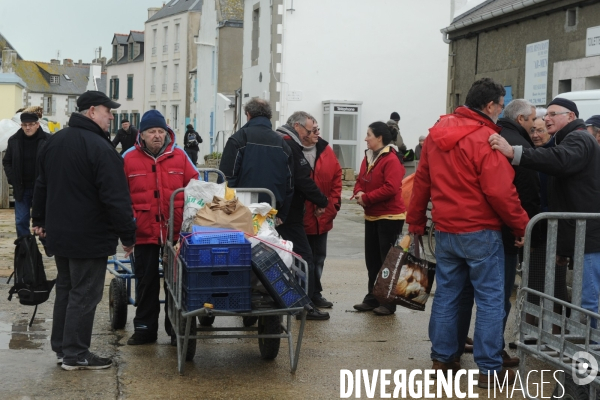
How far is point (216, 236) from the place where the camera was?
20.7 ft

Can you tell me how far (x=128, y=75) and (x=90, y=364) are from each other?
6653 cm

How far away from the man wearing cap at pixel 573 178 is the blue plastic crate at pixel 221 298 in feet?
6.42

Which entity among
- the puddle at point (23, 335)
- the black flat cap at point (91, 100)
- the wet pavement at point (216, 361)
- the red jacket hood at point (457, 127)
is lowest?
the puddle at point (23, 335)

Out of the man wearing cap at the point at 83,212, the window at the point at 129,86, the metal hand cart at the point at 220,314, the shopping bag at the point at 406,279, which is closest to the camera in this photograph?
the metal hand cart at the point at 220,314

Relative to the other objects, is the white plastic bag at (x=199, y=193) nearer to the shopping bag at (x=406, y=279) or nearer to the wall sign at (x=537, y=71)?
the shopping bag at (x=406, y=279)

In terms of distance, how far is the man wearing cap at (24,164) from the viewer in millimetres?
11539

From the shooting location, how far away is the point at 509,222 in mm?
6285

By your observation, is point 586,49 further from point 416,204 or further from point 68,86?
point 68,86

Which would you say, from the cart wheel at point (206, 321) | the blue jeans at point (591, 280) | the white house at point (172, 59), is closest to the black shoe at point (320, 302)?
the cart wheel at point (206, 321)

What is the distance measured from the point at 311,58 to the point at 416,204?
25667 millimetres

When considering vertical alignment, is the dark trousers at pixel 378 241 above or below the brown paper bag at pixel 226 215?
below

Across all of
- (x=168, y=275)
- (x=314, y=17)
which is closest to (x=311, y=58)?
(x=314, y=17)

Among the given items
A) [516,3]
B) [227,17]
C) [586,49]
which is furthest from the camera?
[227,17]

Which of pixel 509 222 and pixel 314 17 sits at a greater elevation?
pixel 314 17
